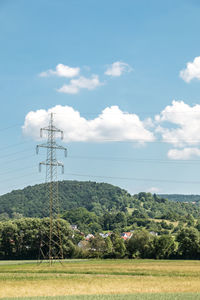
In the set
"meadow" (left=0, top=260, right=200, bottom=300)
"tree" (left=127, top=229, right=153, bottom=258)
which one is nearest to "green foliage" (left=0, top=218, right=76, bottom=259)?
"tree" (left=127, top=229, right=153, bottom=258)

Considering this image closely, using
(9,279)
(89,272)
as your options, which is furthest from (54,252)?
(9,279)


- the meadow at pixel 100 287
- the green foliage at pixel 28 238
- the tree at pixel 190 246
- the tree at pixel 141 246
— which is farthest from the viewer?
the green foliage at pixel 28 238

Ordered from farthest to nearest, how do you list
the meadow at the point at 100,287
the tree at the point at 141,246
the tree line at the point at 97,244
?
1. the tree at the point at 141,246
2. the tree line at the point at 97,244
3. the meadow at the point at 100,287

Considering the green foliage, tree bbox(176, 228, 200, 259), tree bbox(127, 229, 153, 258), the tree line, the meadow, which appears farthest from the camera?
the green foliage

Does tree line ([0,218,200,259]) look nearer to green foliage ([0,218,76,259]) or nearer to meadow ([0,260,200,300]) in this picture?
green foliage ([0,218,76,259])

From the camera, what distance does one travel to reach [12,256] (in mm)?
102312

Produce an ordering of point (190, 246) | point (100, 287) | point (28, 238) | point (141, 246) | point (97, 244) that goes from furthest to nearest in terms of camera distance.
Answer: point (28, 238), point (97, 244), point (141, 246), point (190, 246), point (100, 287)

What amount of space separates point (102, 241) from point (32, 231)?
19373mm

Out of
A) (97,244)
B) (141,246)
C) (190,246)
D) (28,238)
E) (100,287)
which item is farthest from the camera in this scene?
(28,238)

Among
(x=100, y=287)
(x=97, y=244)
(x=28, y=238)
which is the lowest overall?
(x=97, y=244)

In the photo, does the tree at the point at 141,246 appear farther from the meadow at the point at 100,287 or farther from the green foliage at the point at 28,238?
the meadow at the point at 100,287

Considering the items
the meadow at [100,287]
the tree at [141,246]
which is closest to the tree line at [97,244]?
the tree at [141,246]

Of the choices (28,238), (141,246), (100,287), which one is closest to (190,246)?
(141,246)

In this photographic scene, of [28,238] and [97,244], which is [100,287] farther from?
[28,238]
